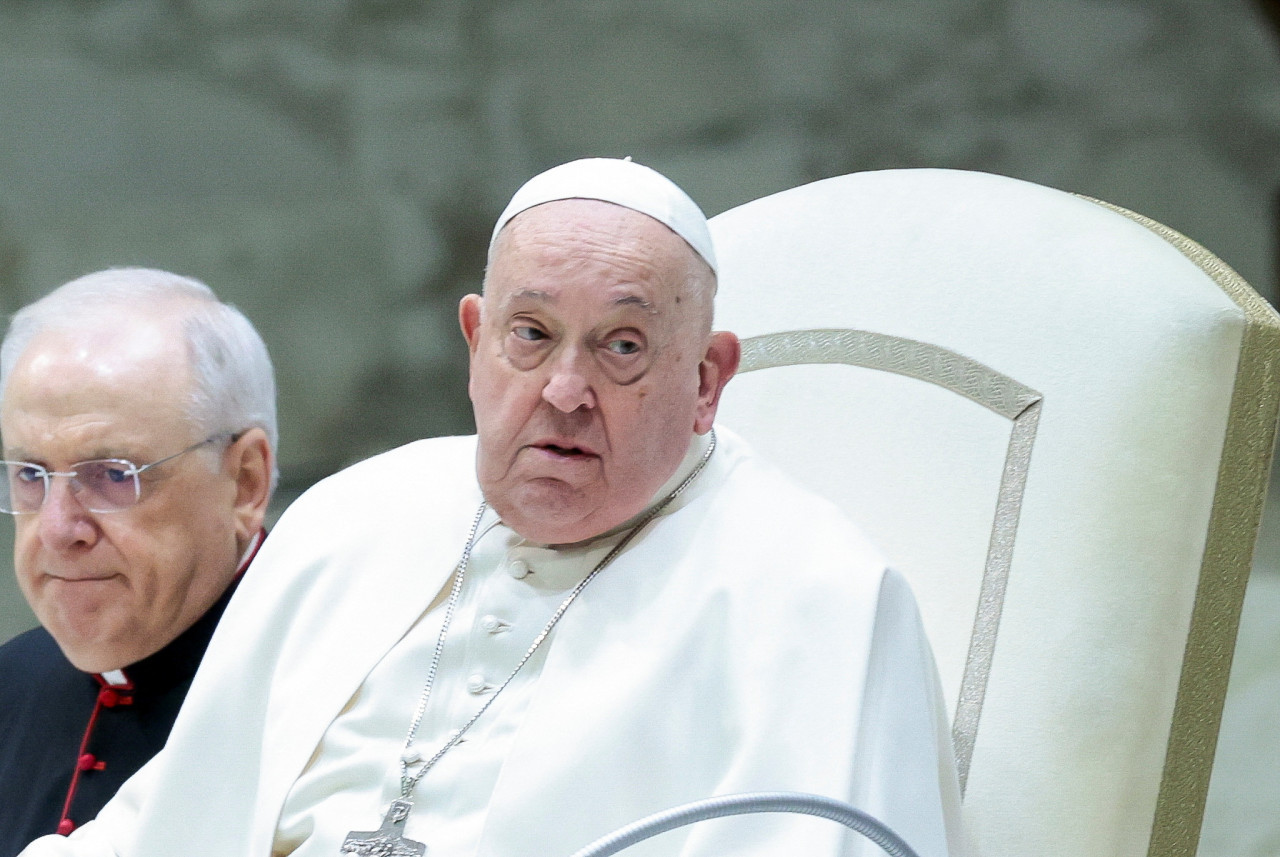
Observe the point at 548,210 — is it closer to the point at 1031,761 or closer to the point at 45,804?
the point at 1031,761

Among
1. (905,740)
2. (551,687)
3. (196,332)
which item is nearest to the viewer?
(905,740)

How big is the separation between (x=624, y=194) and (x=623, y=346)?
0.20m

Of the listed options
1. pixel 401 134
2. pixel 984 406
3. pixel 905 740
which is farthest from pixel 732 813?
pixel 401 134

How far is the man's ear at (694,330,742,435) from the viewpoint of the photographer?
1976mm

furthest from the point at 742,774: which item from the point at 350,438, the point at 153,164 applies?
the point at 153,164

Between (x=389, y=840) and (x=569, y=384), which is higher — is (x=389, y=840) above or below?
below

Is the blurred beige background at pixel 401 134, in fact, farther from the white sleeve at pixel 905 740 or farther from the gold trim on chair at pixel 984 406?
the white sleeve at pixel 905 740

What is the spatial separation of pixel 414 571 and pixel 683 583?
42 cm

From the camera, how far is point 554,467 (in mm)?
1829

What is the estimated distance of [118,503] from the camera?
241 cm

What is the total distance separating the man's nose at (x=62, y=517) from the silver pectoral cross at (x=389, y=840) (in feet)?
2.76

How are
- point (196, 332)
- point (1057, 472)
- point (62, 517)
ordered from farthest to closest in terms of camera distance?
point (196, 332), point (62, 517), point (1057, 472)

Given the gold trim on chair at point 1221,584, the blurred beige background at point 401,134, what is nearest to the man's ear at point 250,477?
the gold trim on chair at point 1221,584

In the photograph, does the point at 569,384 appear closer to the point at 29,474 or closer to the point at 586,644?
the point at 586,644
